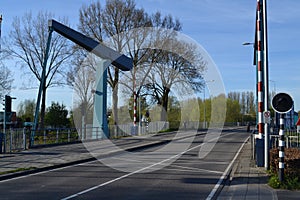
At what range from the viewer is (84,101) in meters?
43.7

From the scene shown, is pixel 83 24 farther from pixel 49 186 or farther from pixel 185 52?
pixel 49 186

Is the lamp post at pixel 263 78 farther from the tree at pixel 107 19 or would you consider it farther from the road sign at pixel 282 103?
the tree at pixel 107 19

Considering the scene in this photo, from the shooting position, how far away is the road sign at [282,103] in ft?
34.3

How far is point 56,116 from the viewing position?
1847 inches

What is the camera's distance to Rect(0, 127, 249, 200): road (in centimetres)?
916

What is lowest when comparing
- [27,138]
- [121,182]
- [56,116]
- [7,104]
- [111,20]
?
[121,182]

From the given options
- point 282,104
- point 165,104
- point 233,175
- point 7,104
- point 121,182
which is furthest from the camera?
point 165,104

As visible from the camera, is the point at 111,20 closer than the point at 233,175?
No

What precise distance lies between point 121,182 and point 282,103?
495 centimetres

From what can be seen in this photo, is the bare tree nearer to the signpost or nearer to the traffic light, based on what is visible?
the traffic light

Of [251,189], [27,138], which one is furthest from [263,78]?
[27,138]

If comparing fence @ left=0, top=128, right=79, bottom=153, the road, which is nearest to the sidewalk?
the road

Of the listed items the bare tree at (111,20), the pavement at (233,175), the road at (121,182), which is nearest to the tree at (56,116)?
the bare tree at (111,20)

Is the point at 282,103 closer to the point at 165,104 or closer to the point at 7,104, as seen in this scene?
the point at 7,104
